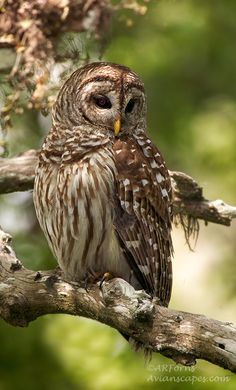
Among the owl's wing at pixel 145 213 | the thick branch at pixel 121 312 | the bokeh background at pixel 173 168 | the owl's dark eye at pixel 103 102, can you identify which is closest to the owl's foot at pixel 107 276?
the thick branch at pixel 121 312

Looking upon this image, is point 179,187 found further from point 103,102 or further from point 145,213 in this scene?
point 103,102

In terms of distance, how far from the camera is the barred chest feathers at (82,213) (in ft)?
18.0

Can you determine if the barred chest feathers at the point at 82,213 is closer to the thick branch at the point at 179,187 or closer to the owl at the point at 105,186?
the owl at the point at 105,186

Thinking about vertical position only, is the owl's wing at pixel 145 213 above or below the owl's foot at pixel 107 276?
above

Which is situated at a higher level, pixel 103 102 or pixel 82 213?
pixel 103 102

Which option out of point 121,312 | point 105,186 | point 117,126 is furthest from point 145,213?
point 121,312

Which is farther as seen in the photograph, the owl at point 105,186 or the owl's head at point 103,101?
the owl's head at point 103,101

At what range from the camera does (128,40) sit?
877cm

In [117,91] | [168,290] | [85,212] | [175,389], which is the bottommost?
[175,389]

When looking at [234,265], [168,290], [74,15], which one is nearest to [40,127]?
[234,265]

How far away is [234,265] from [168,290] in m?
2.56

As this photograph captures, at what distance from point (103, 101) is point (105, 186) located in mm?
589

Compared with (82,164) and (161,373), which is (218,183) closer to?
(161,373)

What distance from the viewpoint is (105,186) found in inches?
218
